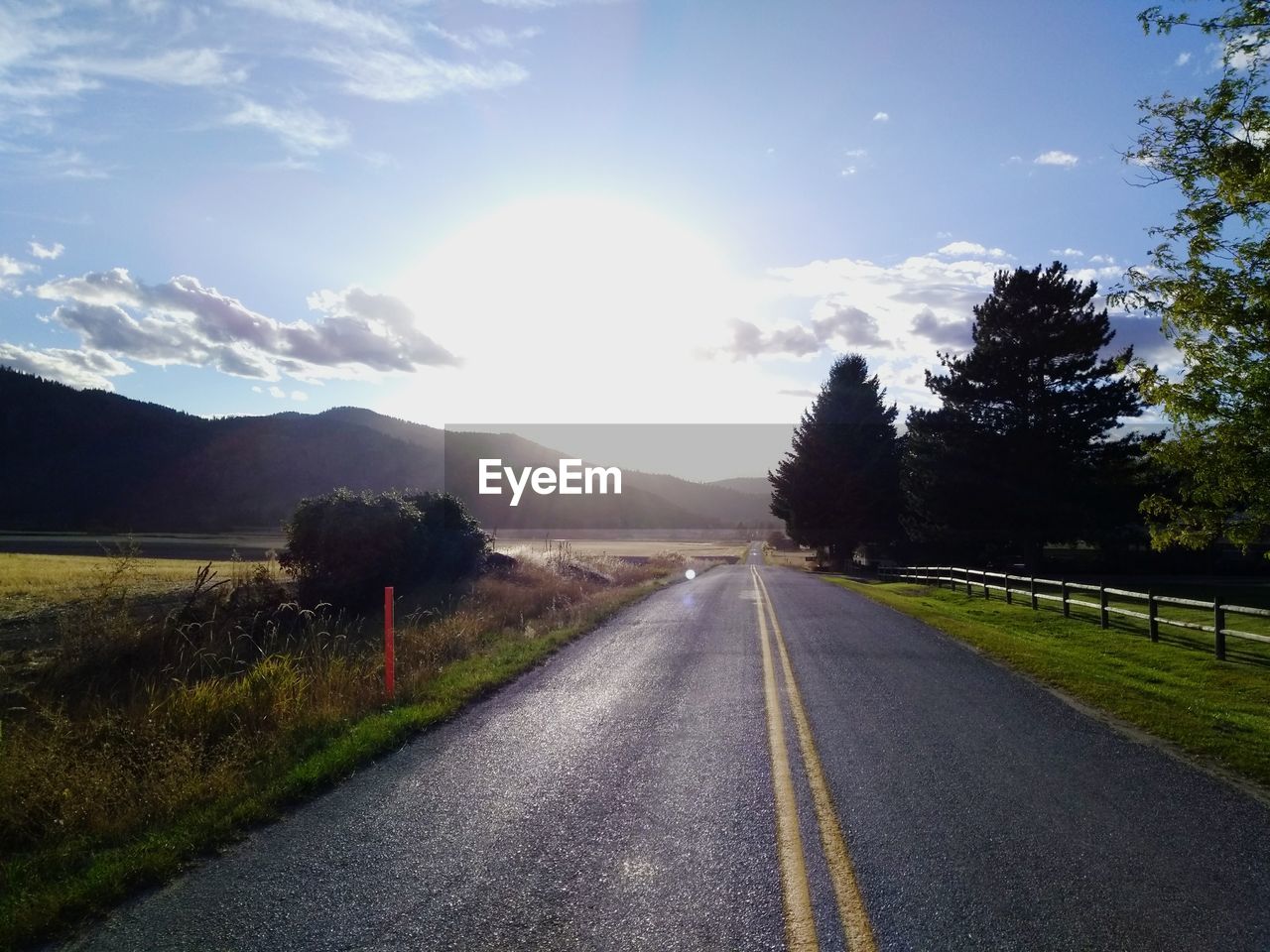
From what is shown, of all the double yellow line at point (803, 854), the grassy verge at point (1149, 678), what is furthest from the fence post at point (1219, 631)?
the double yellow line at point (803, 854)

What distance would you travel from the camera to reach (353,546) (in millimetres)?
24219

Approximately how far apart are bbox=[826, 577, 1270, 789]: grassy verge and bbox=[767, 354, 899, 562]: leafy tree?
3872 centimetres

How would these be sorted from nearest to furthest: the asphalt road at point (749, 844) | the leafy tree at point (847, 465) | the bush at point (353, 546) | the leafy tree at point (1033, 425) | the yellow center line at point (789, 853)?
the yellow center line at point (789, 853), the asphalt road at point (749, 844), the bush at point (353, 546), the leafy tree at point (1033, 425), the leafy tree at point (847, 465)

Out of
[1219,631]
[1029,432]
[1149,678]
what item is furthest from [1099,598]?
[1029,432]

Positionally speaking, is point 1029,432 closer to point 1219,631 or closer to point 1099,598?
point 1099,598

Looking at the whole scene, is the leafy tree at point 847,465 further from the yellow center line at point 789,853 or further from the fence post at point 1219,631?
the yellow center line at point 789,853

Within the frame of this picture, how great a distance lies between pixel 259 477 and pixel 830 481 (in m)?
92.2

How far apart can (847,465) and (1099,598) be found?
3893 cm

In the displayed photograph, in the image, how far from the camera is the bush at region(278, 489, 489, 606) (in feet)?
78.9

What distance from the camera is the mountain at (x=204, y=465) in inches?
4102

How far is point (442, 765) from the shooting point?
779 cm

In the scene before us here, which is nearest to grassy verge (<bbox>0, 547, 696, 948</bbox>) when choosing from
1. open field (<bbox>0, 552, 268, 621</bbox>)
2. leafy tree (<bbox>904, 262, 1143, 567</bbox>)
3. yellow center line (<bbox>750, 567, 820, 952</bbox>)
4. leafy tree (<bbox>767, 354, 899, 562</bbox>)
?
yellow center line (<bbox>750, 567, 820, 952</bbox>)

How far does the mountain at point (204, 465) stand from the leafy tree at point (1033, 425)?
7536 centimetres

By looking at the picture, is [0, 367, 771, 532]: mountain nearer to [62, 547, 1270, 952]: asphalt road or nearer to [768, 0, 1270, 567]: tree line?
[768, 0, 1270, 567]: tree line
